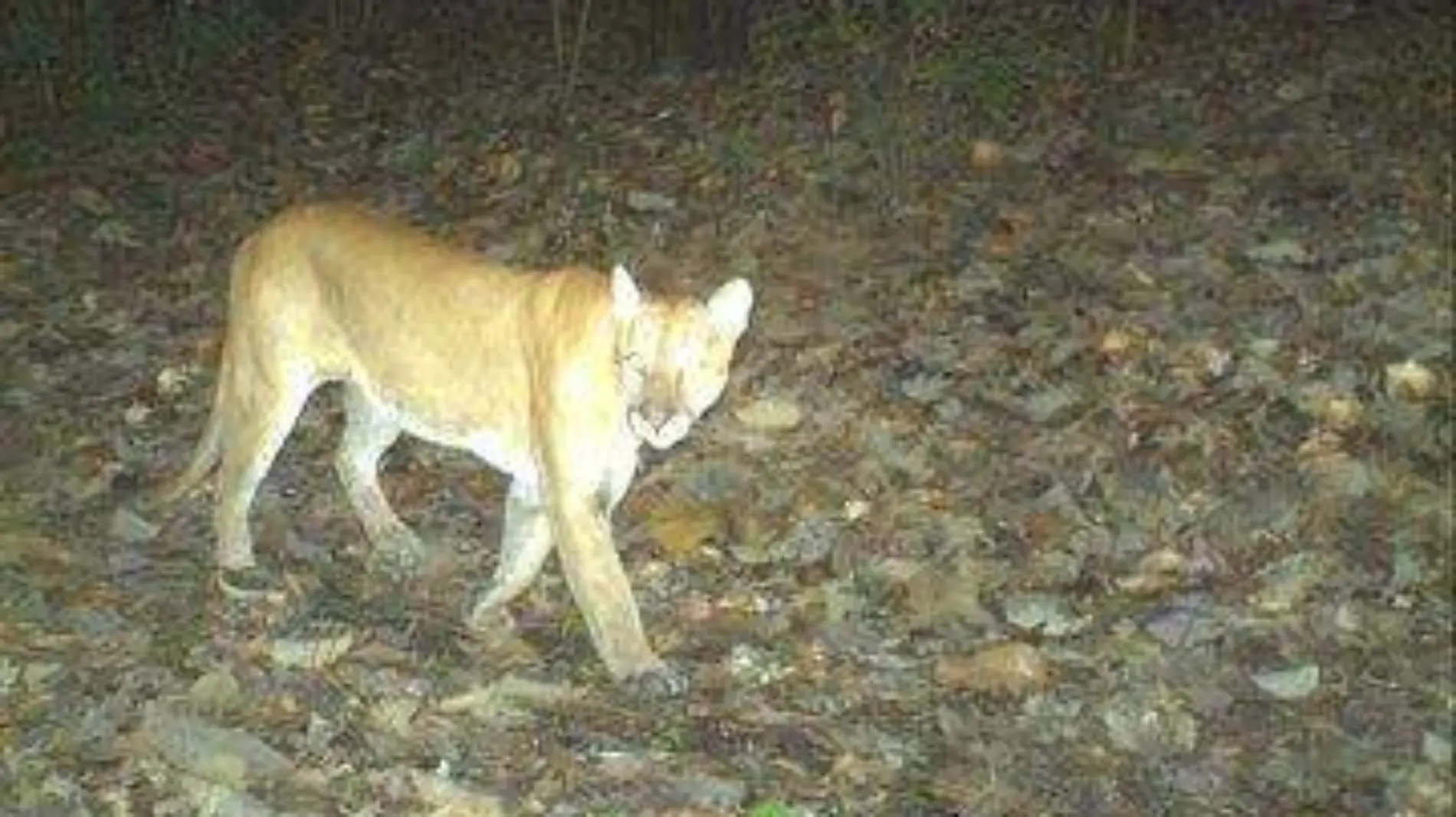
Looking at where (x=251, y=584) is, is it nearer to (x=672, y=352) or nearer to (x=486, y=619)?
(x=486, y=619)

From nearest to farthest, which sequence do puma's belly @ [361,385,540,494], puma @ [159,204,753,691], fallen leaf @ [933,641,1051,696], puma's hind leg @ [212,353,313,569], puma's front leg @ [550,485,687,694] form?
1. puma @ [159,204,753,691]
2. puma's front leg @ [550,485,687,694]
3. fallen leaf @ [933,641,1051,696]
4. puma's belly @ [361,385,540,494]
5. puma's hind leg @ [212,353,313,569]

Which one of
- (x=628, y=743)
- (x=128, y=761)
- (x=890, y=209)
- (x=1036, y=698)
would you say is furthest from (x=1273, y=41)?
(x=128, y=761)

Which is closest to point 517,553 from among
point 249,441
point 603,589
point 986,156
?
point 603,589

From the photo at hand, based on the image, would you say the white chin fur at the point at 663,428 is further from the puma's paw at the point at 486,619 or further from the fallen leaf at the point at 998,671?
the fallen leaf at the point at 998,671

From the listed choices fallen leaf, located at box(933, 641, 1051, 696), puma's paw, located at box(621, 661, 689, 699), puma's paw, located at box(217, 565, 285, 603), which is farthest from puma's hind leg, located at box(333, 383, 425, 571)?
fallen leaf, located at box(933, 641, 1051, 696)

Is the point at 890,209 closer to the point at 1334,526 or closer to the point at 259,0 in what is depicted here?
the point at 1334,526

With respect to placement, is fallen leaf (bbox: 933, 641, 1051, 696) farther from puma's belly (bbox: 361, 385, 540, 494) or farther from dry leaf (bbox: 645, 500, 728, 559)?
puma's belly (bbox: 361, 385, 540, 494)

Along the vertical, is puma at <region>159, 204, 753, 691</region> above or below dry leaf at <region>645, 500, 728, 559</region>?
above

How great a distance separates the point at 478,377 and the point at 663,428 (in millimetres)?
979

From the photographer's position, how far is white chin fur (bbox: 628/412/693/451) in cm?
550

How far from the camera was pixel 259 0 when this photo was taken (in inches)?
611

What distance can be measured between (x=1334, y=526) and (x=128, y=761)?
3.93 metres

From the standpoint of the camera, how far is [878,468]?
7344 millimetres

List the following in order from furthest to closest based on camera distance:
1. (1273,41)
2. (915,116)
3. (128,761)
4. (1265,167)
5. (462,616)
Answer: (1273,41) < (915,116) < (1265,167) < (462,616) < (128,761)
